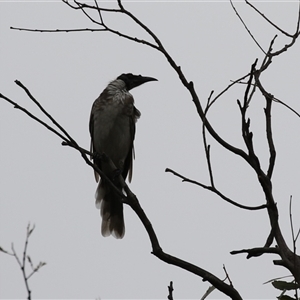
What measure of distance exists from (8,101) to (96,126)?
3071 millimetres

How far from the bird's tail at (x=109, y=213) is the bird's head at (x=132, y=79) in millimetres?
Answer: 1266

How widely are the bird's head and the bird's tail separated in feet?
4.15

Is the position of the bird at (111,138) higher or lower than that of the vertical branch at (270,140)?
higher

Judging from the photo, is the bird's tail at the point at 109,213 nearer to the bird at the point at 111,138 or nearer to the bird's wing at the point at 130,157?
the bird at the point at 111,138

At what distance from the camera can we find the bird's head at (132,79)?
6.43 metres

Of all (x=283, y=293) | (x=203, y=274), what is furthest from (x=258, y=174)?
(x=283, y=293)

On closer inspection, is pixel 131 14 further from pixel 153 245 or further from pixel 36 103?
pixel 153 245

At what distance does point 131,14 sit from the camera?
9.13 ft

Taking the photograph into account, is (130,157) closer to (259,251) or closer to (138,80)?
(138,80)

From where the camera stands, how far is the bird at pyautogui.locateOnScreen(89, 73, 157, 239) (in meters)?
5.69

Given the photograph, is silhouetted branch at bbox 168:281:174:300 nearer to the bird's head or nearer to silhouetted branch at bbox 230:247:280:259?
silhouetted branch at bbox 230:247:280:259

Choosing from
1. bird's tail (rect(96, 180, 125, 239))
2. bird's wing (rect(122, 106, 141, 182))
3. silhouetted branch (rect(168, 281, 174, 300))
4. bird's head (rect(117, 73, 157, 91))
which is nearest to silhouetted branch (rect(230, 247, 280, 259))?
silhouetted branch (rect(168, 281, 174, 300))

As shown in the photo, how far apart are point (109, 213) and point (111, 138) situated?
761mm

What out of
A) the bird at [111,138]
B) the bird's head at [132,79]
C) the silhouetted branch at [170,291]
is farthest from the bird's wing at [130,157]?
the silhouetted branch at [170,291]
